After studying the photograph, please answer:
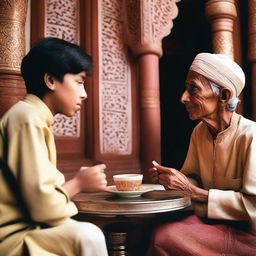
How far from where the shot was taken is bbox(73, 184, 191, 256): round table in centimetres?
159

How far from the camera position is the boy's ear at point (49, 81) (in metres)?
1.52

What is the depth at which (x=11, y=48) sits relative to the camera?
264 centimetres

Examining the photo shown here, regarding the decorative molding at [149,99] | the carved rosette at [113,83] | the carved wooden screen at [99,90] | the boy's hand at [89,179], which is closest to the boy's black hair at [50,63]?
the boy's hand at [89,179]

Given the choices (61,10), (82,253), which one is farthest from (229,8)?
(82,253)

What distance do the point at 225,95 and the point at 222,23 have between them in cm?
222

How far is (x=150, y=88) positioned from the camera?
142 inches

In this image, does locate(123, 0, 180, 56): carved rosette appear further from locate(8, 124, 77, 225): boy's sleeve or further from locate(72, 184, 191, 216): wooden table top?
locate(8, 124, 77, 225): boy's sleeve

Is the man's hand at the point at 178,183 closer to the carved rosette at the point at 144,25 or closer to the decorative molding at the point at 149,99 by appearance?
the decorative molding at the point at 149,99

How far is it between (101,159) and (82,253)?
2159 mm

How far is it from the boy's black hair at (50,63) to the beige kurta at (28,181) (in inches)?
A: 8.4

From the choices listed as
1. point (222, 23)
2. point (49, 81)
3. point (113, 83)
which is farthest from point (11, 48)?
point (222, 23)

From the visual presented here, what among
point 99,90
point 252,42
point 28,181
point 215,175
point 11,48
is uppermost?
point 252,42

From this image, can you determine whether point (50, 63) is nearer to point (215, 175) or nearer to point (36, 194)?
point (36, 194)

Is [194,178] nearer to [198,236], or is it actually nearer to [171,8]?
[198,236]
